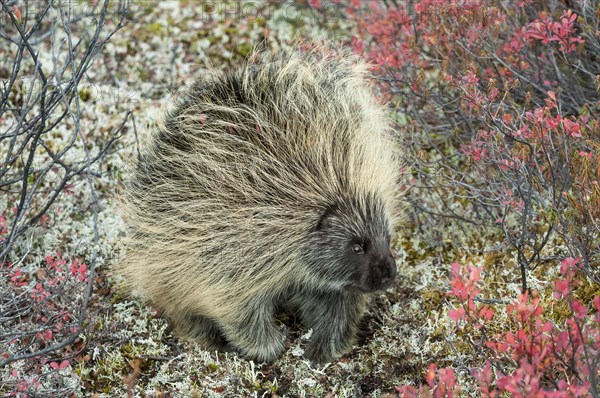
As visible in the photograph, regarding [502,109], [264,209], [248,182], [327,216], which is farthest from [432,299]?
[248,182]

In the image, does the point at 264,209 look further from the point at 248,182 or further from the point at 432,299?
the point at 432,299

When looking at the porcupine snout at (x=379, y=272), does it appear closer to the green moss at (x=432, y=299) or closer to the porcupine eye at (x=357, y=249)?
the porcupine eye at (x=357, y=249)

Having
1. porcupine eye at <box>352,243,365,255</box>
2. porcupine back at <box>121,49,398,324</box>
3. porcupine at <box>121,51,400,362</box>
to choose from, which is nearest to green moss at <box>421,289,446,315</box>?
porcupine at <box>121,51,400,362</box>

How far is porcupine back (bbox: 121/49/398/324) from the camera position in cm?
438

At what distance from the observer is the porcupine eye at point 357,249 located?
14.3 feet

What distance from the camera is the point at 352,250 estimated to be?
14.3 ft

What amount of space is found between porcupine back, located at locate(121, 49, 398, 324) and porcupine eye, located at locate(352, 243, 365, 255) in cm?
12

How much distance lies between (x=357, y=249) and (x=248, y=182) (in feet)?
2.60

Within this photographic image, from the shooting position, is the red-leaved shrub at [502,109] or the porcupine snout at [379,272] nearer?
the porcupine snout at [379,272]

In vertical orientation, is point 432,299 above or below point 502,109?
below

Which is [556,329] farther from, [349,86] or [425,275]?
[349,86]

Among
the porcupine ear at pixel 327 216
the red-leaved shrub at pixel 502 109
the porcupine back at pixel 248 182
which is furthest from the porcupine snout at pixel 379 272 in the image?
the red-leaved shrub at pixel 502 109

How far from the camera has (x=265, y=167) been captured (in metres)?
4.39

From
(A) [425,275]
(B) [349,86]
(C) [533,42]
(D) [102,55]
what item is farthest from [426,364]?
(D) [102,55]
